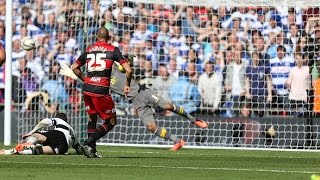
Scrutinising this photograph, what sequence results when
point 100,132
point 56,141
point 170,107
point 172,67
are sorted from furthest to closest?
point 172,67 → point 170,107 → point 56,141 → point 100,132

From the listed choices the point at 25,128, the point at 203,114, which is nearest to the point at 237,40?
the point at 203,114

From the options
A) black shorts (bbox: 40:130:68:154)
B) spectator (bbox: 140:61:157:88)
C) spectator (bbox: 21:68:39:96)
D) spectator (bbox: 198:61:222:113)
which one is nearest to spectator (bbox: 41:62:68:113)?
spectator (bbox: 21:68:39:96)

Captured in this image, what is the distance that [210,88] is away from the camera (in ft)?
73.3

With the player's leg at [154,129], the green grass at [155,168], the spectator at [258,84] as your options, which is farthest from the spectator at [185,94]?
the green grass at [155,168]

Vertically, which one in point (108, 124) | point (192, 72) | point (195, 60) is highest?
point (195, 60)

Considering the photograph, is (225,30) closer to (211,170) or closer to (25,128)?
(25,128)

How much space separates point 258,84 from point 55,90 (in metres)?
4.68

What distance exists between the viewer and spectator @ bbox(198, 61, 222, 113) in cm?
2220

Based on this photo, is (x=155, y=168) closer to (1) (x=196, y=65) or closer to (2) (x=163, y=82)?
(2) (x=163, y=82)

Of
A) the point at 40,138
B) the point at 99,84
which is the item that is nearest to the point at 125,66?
the point at 99,84

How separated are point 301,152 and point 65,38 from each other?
6.44 metres

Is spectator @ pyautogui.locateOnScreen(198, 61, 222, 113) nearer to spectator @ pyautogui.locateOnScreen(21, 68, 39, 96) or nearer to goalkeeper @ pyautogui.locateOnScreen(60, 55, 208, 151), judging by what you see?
goalkeeper @ pyautogui.locateOnScreen(60, 55, 208, 151)

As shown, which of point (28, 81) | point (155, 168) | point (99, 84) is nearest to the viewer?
point (155, 168)

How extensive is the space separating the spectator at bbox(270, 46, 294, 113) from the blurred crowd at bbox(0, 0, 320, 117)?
22 mm
